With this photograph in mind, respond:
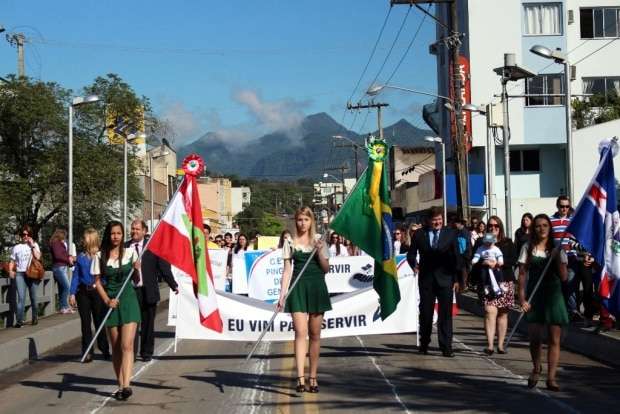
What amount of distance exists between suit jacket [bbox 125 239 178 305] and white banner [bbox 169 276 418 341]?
0.67 meters

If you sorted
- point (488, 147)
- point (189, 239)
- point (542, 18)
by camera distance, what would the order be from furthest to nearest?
point (542, 18) < point (488, 147) < point (189, 239)

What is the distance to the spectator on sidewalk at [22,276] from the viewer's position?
1852 cm

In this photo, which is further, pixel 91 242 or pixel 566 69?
pixel 566 69

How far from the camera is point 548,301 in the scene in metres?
11.0

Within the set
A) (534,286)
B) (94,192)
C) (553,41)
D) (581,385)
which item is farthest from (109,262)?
→ (553,41)

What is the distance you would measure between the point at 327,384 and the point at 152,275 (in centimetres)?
350

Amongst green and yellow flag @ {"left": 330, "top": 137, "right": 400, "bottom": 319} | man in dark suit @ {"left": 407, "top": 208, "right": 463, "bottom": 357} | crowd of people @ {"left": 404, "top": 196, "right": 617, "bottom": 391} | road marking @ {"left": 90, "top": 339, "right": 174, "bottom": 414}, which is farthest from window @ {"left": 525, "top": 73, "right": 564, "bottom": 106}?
green and yellow flag @ {"left": 330, "top": 137, "right": 400, "bottom": 319}

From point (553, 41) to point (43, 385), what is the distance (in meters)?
45.6

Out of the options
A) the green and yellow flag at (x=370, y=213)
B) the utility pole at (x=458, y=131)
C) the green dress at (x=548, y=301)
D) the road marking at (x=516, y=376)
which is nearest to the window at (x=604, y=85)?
the utility pole at (x=458, y=131)

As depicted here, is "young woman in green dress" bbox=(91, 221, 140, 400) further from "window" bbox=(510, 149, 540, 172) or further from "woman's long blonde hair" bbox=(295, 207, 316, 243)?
"window" bbox=(510, 149, 540, 172)

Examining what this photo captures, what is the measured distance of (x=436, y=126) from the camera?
209ft

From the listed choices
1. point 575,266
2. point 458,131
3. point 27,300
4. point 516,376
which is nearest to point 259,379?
point 516,376

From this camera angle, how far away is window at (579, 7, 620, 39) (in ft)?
181

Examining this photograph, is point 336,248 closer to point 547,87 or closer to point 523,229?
point 523,229
